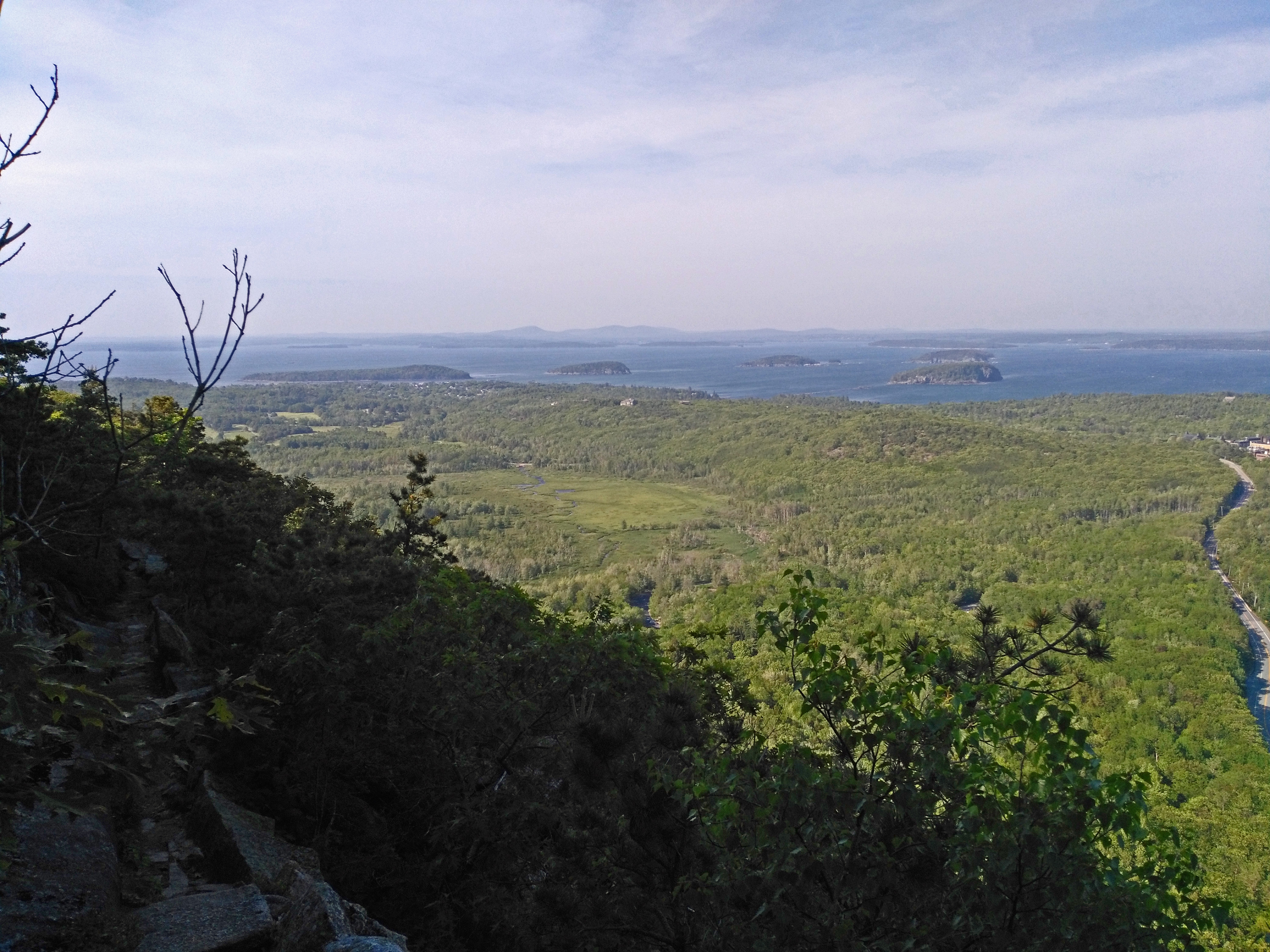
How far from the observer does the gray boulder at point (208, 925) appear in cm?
450

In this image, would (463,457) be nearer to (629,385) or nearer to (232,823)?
(629,385)

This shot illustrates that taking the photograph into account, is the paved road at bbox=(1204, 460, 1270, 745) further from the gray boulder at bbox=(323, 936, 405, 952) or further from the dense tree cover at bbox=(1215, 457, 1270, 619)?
the gray boulder at bbox=(323, 936, 405, 952)

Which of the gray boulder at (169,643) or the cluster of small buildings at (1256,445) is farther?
the cluster of small buildings at (1256,445)

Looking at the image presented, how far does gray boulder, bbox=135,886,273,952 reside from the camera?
14.8ft

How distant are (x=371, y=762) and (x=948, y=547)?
63.9 m

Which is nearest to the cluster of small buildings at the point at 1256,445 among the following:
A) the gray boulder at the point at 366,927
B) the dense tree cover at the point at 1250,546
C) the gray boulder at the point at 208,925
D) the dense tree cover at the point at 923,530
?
the dense tree cover at the point at 923,530

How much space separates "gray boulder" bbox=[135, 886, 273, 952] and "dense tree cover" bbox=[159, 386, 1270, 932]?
4.38 m

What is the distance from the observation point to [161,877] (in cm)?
566

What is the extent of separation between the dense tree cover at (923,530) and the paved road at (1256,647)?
3.74 ft

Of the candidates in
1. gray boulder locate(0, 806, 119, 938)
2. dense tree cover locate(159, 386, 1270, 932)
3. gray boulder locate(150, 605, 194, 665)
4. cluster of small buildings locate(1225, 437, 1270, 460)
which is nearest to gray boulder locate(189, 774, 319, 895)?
gray boulder locate(0, 806, 119, 938)

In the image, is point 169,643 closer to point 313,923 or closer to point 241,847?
point 241,847

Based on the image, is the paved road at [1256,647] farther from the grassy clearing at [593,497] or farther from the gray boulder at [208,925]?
the grassy clearing at [593,497]

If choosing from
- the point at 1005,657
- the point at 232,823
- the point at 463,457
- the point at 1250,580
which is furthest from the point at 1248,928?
the point at 463,457

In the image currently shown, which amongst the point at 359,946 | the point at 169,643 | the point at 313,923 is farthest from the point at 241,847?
the point at 169,643
